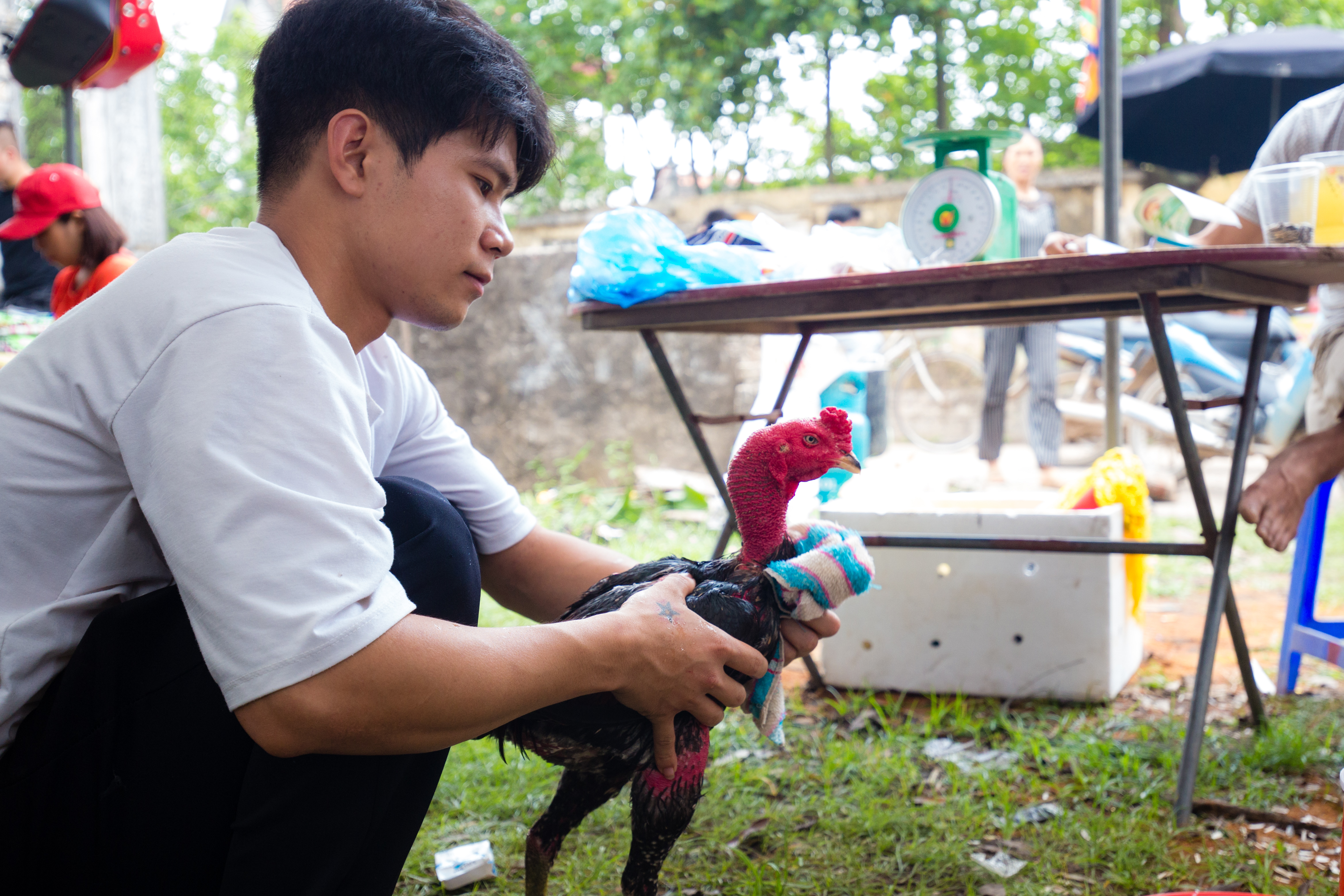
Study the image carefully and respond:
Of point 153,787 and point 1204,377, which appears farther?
point 1204,377

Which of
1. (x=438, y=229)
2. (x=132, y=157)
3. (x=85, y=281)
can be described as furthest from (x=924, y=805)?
(x=132, y=157)

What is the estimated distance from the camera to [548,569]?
1615 millimetres

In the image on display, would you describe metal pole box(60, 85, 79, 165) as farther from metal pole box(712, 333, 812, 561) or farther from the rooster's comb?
the rooster's comb

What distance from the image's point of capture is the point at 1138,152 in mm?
8586

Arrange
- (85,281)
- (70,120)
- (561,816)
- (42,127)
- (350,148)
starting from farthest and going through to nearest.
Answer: (42,127), (70,120), (85,281), (561,816), (350,148)

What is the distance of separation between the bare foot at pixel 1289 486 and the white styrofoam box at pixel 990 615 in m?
0.45

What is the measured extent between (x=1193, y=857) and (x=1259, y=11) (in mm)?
14173

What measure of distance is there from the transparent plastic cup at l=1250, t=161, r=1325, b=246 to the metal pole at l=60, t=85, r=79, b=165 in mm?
4080

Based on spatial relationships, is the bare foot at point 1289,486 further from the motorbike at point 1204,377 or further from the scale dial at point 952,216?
the motorbike at point 1204,377

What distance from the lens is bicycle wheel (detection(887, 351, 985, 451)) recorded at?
30.0 feet

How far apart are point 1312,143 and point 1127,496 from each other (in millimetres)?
995

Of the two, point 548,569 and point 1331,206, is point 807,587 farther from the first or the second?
point 1331,206

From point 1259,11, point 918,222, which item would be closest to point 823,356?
point 918,222

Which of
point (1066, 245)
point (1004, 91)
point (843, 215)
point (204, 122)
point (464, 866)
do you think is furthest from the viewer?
point (204, 122)
